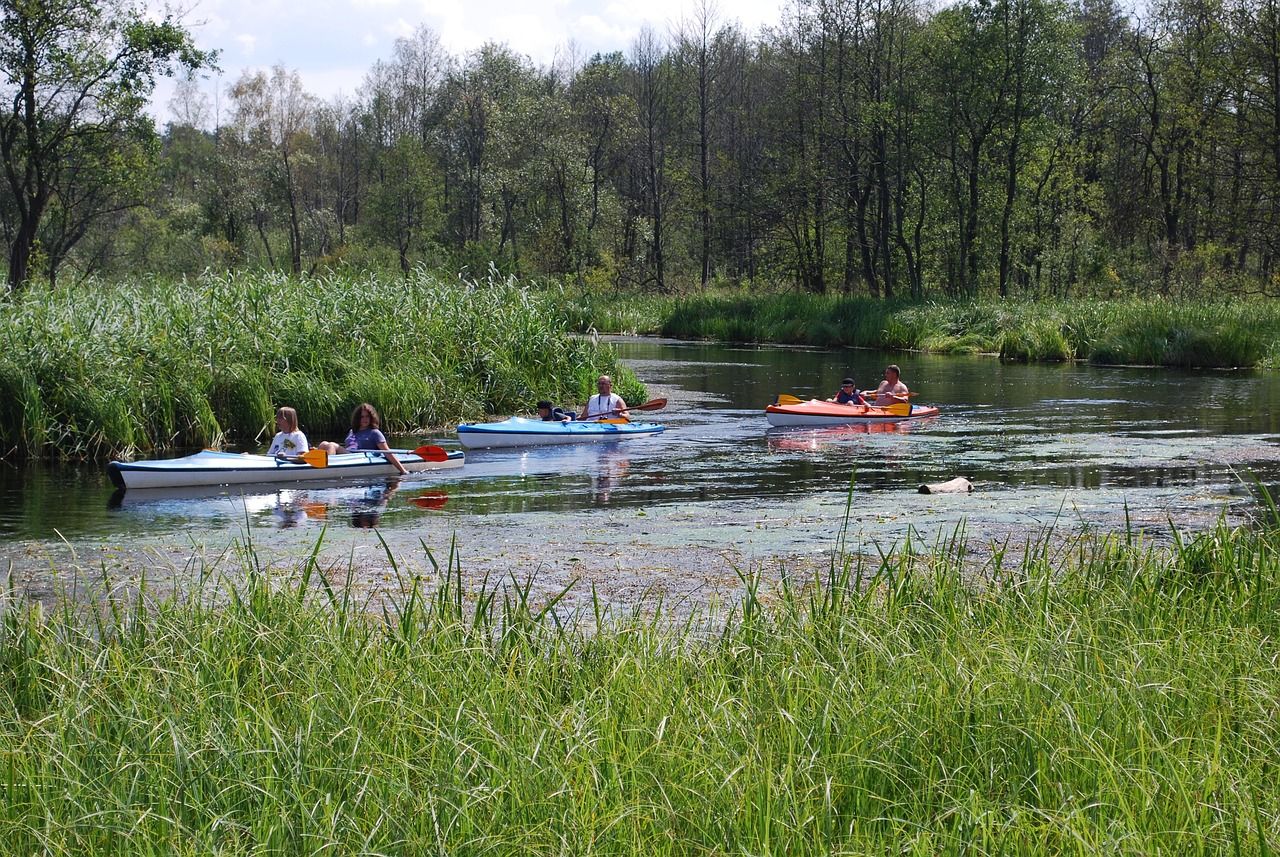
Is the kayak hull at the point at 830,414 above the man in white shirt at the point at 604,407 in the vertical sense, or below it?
below

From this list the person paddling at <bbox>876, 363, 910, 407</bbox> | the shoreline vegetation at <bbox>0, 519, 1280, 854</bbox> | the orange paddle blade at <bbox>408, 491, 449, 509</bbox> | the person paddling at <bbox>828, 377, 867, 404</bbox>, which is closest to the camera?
the shoreline vegetation at <bbox>0, 519, 1280, 854</bbox>

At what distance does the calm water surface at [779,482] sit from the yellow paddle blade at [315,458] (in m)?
0.30

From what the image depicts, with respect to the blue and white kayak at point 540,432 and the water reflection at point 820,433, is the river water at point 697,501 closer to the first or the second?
the water reflection at point 820,433

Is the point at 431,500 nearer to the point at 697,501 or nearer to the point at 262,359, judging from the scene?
the point at 697,501

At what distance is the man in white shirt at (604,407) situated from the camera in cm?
1659

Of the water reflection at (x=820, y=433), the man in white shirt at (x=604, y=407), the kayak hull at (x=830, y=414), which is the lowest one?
the water reflection at (x=820, y=433)

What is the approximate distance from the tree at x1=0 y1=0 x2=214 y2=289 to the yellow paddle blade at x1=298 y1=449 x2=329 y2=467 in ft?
63.1

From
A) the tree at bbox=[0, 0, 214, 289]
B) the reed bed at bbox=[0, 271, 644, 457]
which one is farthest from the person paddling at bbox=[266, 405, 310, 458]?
the tree at bbox=[0, 0, 214, 289]

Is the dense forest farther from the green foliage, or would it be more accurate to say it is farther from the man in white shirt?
the man in white shirt

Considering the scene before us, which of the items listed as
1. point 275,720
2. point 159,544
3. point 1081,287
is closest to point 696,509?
point 159,544

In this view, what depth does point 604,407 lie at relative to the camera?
16688 millimetres

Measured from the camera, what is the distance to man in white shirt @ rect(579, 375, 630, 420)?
16.6 m

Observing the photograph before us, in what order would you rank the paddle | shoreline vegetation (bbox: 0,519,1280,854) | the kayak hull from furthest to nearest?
the kayak hull < the paddle < shoreline vegetation (bbox: 0,519,1280,854)

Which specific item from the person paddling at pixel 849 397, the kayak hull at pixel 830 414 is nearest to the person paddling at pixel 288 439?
the kayak hull at pixel 830 414
